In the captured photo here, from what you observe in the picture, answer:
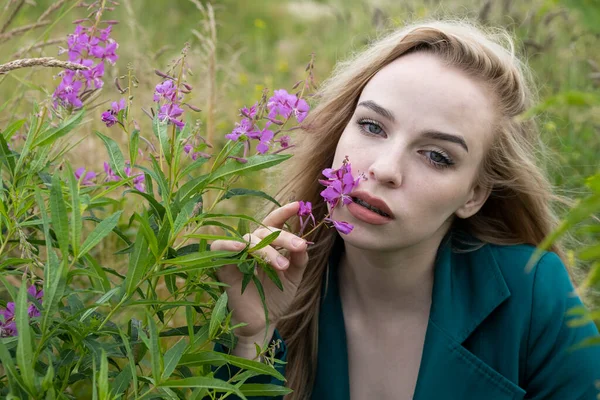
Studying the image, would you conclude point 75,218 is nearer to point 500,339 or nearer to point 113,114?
point 113,114

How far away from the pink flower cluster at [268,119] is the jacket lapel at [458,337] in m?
0.81

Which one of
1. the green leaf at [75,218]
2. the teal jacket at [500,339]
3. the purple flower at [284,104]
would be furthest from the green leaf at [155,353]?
the teal jacket at [500,339]

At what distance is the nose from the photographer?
199 cm

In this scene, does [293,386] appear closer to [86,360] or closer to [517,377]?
[517,377]

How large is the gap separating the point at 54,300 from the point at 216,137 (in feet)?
11.5

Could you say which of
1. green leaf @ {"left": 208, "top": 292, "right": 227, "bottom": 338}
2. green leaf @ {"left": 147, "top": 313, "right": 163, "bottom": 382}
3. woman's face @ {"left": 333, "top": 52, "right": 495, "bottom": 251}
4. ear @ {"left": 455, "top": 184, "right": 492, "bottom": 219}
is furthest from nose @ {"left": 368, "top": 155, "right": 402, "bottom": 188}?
green leaf @ {"left": 147, "top": 313, "right": 163, "bottom": 382}

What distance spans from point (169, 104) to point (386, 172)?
0.56 metres

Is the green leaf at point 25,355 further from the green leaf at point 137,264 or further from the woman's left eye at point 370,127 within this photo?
the woman's left eye at point 370,127

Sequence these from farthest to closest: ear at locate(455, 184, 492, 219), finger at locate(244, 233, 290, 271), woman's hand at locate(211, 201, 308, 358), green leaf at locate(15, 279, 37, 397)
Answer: ear at locate(455, 184, 492, 219) → woman's hand at locate(211, 201, 308, 358) → finger at locate(244, 233, 290, 271) → green leaf at locate(15, 279, 37, 397)

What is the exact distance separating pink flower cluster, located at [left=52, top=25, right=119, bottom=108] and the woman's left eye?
0.64 metres

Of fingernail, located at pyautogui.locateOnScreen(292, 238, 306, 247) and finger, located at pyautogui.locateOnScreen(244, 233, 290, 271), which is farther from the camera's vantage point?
fingernail, located at pyautogui.locateOnScreen(292, 238, 306, 247)

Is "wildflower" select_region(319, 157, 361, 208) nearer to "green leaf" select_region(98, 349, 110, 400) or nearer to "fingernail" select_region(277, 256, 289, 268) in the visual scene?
"fingernail" select_region(277, 256, 289, 268)

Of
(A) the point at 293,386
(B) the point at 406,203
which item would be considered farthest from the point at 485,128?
(A) the point at 293,386

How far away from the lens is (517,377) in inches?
92.4
